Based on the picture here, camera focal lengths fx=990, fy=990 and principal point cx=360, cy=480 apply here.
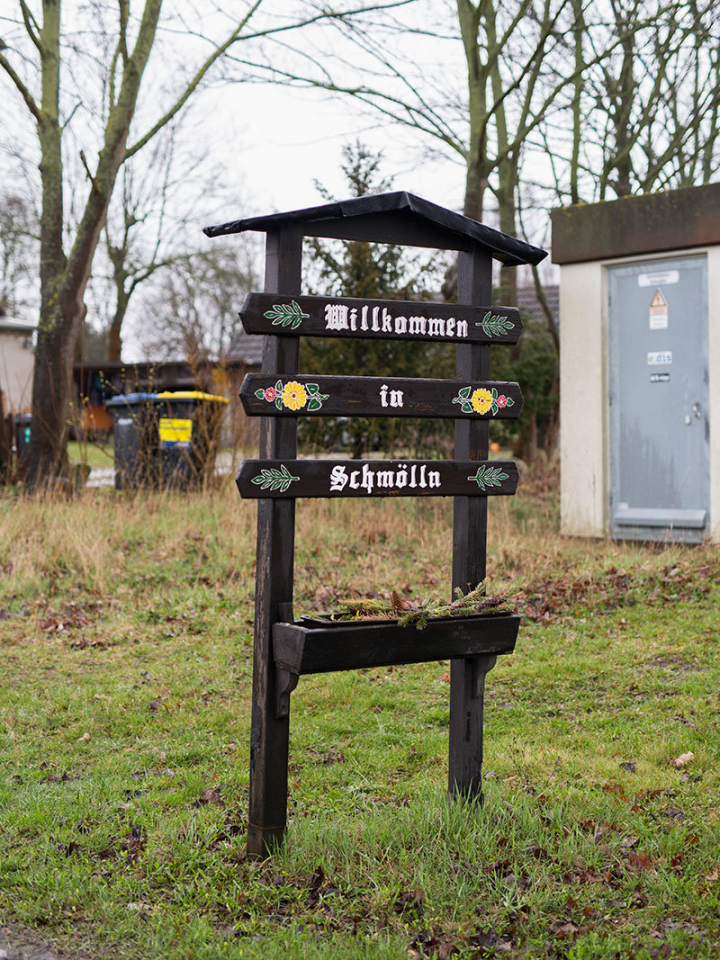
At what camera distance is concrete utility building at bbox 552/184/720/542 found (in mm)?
9102

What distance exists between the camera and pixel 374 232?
3.60 m

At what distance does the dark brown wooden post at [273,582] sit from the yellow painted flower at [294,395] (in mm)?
55

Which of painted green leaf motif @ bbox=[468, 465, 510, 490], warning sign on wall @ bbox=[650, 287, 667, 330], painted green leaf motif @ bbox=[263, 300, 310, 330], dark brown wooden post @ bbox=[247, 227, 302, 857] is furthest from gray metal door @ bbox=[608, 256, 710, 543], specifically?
painted green leaf motif @ bbox=[263, 300, 310, 330]

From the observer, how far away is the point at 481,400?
3721 mm

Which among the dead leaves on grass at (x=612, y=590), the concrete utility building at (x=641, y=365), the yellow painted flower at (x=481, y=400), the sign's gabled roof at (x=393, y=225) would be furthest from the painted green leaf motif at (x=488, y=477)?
the concrete utility building at (x=641, y=365)

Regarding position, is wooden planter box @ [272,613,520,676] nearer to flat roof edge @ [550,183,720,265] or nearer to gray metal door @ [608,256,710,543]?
gray metal door @ [608,256,710,543]

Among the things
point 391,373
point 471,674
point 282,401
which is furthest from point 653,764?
point 391,373

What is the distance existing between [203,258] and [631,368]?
24.8 meters

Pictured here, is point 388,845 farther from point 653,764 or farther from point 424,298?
point 424,298

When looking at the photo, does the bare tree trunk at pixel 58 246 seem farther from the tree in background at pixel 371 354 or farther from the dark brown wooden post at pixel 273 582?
the dark brown wooden post at pixel 273 582

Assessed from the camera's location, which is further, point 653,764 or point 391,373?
point 391,373

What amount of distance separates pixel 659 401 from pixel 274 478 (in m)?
6.90

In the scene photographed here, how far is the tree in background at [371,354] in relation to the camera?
38.4ft

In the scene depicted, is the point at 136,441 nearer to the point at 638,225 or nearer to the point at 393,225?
the point at 638,225
